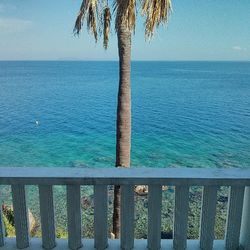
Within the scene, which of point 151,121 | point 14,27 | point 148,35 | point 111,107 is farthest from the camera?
point 14,27

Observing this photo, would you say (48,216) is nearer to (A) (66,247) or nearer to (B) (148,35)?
(A) (66,247)

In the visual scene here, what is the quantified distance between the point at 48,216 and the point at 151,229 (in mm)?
647

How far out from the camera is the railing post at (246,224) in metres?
1.92

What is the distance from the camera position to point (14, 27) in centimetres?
7719

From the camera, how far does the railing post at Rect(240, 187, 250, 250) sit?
1.92 m

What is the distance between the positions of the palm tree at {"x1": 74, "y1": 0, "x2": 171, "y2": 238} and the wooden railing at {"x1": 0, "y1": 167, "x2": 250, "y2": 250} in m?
4.29

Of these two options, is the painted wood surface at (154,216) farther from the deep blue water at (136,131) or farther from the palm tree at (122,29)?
the deep blue water at (136,131)

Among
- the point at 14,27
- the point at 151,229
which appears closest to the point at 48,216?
the point at 151,229

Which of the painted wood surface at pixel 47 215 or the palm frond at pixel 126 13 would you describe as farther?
the palm frond at pixel 126 13

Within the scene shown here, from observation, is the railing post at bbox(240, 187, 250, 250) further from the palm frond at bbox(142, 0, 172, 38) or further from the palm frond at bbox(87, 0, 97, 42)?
the palm frond at bbox(87, 0, 97, 42)

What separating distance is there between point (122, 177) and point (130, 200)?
16 centimetres

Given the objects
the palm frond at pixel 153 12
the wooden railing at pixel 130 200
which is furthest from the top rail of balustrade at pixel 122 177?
the palm frond at pixel 153 12

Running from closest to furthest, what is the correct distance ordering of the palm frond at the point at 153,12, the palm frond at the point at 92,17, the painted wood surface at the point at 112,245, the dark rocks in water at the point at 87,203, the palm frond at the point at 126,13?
the painted wood surface at the point at 112,245
the palm frond at the point at 126,13
the palm frond at the point at 153,12
the palm frond at the point at 92,17
the dark rocks in water at the point at 87,203

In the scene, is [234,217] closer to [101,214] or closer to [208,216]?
[208,216]
